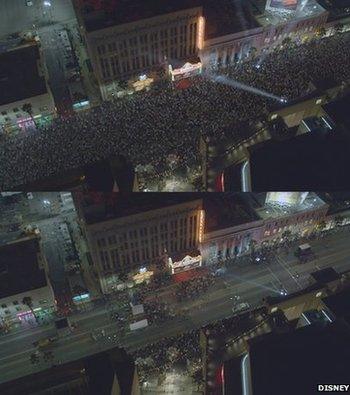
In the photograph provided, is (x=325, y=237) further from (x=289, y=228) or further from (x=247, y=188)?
(x=247, y=188)

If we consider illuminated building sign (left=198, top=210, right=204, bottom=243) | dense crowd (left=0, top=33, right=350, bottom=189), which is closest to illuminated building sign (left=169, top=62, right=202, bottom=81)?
dense crowd (left=0, top=33, right=350, bottom=189)

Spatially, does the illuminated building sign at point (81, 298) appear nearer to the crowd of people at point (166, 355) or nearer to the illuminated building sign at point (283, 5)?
the crowd of people at point (166, 355)

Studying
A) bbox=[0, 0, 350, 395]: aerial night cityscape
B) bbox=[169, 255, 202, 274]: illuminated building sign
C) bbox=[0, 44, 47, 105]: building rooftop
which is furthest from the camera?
bbox=[0, 44, 47, 105]: building rooftop

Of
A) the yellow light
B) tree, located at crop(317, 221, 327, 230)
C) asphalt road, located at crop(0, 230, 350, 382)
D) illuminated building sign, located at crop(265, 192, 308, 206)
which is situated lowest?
asphalt road, located at crop(0, 230, 350, 382)

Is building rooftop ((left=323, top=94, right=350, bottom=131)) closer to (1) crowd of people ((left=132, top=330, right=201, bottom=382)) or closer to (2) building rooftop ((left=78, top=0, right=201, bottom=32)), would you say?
(2) building rooftop ((left=78, top=0, right=201, bottom=32))

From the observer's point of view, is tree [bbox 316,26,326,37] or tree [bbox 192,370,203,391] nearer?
tree [bbox 192,370,203,391]

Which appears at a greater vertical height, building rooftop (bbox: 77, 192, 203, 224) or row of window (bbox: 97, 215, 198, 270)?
building rooftop (bbox: 77, 192, 203, 224)

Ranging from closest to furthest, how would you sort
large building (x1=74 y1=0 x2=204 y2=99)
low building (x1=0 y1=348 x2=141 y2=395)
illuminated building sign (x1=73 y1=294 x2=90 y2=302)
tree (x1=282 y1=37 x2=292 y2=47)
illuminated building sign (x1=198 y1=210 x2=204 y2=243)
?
low building (x1=0 y1=348 x2=141 y2=395) < illuminated building sign (x1=73 y1=294 x2=90 y2=302) < illuminated building sign (x1=198 y1=210 x2=204 y2=243) < large building (x1=74 y1=0 x2=204 y2=99) < tree (x1=282 y1=37 x2=292 y2=47)
